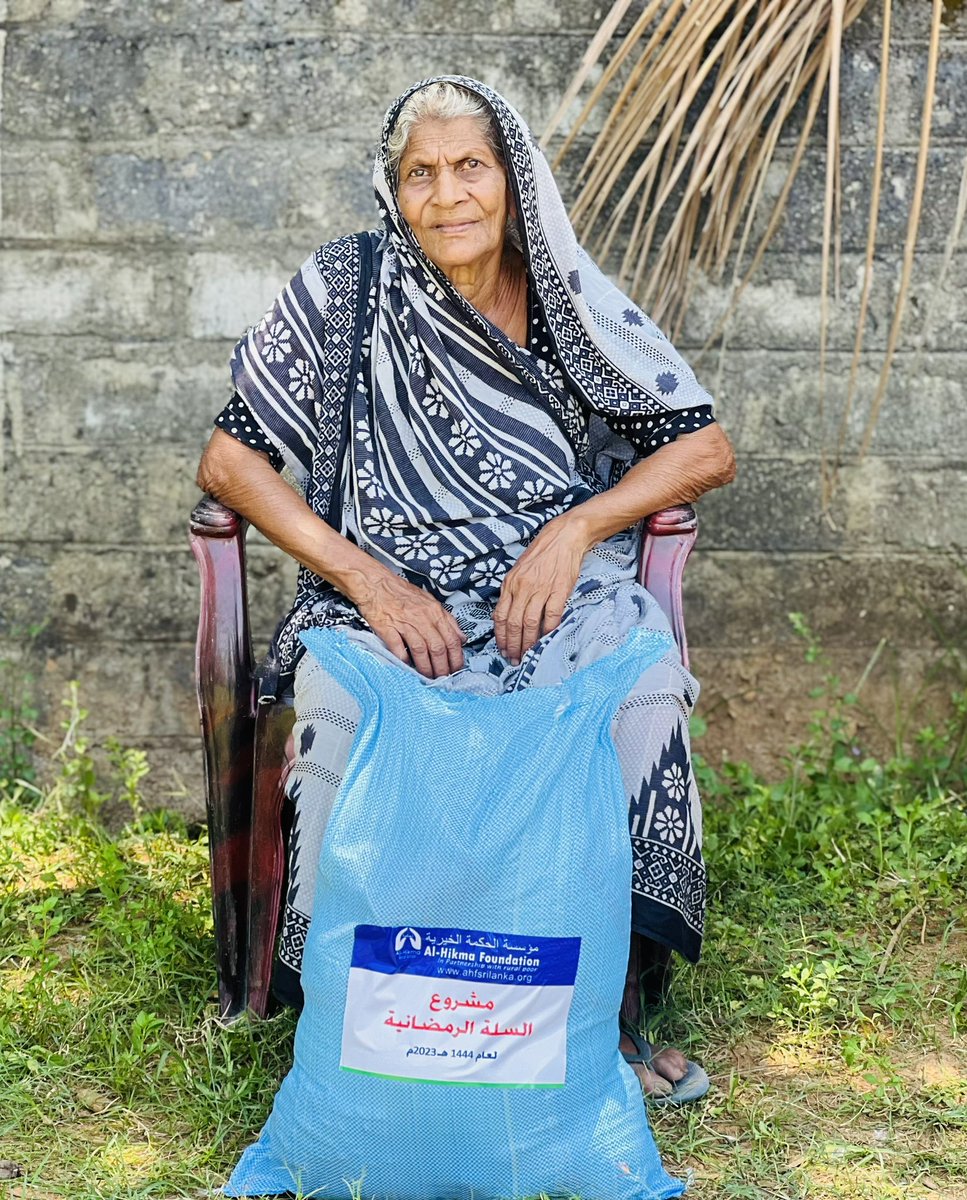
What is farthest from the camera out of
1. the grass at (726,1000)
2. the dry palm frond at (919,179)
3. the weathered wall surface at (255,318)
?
the weathered wall surface at (255,318)

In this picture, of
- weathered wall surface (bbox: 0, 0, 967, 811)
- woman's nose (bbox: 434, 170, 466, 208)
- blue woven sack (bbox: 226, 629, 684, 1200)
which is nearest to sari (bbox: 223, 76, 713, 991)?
woman's nose (bbox: 434, 170, 466, 208)

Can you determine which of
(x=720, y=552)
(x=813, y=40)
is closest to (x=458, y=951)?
(x=720, y=552)

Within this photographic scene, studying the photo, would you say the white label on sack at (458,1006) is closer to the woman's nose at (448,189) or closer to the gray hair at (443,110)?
the woman's nose at (448,189)

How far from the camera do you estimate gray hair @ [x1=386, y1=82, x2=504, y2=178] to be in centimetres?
253

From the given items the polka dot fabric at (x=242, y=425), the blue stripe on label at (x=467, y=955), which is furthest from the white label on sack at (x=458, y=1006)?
the polka dot fabric at (x=242, y=425)

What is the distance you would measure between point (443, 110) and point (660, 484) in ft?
2.57

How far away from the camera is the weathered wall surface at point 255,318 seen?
334 cm

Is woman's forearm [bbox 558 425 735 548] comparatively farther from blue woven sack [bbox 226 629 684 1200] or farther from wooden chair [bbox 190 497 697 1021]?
blue woven sack [bbox 226 629 684 1200]

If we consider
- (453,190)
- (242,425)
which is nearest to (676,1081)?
(242,425)

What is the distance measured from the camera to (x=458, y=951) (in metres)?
1.94

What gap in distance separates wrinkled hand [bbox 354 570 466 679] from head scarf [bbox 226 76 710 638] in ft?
0.35

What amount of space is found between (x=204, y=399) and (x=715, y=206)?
1.32m

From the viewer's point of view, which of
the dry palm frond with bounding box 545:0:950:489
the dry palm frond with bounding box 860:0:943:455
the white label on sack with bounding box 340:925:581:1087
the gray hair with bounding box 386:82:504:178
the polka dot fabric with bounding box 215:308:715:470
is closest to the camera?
the white label on sack with bounding box 340:925:581:1087

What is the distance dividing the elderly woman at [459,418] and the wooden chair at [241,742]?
0.07 metres
